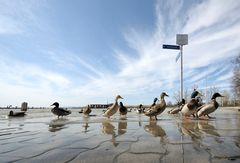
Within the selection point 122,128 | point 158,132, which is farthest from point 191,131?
point 122,128

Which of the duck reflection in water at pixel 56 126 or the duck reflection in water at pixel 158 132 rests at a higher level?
the duck reflection in water at pixel 158 132

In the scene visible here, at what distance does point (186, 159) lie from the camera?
3.37m

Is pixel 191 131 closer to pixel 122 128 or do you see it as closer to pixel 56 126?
pixel 122 128

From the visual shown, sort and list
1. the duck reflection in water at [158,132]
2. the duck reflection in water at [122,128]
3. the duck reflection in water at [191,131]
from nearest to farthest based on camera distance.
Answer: the duck reflection in water at [191,131], the duck reflection in water at [158,132], the duck reflection in water at [122,128]

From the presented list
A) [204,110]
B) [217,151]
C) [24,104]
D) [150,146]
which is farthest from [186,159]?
[24,104]

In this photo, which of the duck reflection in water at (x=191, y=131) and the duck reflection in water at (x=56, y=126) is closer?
the duck reflection in water at (x=191, y=131)

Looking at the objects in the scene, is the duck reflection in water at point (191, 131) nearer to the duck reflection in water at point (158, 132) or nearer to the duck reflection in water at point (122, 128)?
the duck reflection in water at point (158, 132)

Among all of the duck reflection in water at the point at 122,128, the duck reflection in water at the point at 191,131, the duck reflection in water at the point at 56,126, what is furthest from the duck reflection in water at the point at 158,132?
the duck reflection in water at the point at 56,126

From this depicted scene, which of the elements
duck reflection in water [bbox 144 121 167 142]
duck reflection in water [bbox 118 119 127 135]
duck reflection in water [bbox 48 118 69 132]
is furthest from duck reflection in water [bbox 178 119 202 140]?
duck reflection in water [bbox 48 118 69 132]

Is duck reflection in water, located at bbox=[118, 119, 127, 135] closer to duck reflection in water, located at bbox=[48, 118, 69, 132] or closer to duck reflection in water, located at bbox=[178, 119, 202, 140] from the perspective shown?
duck reflection in water, located at bbox=[178, 119, 202, 140]

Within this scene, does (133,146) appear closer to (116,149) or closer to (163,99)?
(116,149)

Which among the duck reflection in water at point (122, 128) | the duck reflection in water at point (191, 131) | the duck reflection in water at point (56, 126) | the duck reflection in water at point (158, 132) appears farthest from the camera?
the duck reflection in water at point (56, 126)

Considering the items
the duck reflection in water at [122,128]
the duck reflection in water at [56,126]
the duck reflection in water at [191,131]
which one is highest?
the duck reflection in water at [191,131]

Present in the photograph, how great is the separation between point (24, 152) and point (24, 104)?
4068 centimetres
